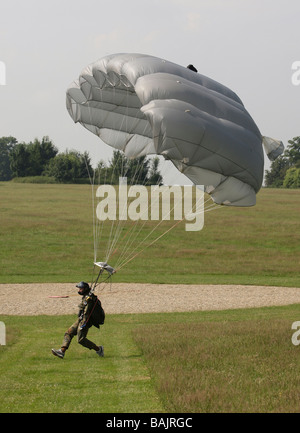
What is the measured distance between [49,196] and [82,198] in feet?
13.6

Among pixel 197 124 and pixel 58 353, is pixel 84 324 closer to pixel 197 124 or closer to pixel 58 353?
pixel 58 353


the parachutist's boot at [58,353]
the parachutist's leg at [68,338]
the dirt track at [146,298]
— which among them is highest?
the parachutist's leg at [68,338]

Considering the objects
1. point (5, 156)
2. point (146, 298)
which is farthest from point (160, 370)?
point (5, 156)

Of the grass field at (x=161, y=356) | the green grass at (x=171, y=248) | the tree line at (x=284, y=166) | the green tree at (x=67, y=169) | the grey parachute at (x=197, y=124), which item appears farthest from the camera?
the tree line at (x=284, y=166)

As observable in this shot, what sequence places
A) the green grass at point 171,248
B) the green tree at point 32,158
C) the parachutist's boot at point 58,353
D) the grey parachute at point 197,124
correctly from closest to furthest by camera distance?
the grey parachute at point 197,124 < the parachutist's boot at point 58,353 < the green grass at point 171,248 < the green tree at point 32,158

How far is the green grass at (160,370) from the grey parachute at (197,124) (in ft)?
10.9

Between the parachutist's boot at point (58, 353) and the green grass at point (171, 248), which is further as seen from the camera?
the green grass at point (171, 248)

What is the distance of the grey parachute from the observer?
434 inches

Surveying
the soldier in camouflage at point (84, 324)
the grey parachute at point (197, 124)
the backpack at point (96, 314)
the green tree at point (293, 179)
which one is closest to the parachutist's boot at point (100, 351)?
the soldier in camouflage at point (84, 324)

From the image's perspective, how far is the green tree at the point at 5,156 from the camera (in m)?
153

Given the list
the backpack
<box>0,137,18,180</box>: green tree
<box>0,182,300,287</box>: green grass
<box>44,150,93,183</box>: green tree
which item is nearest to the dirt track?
<box>0,182,300,287</box>: green grass

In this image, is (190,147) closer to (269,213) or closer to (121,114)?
(121,114)

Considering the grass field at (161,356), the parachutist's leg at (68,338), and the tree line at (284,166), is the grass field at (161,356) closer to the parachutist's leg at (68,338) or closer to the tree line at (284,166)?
the parachutist's leg at (68,338)
